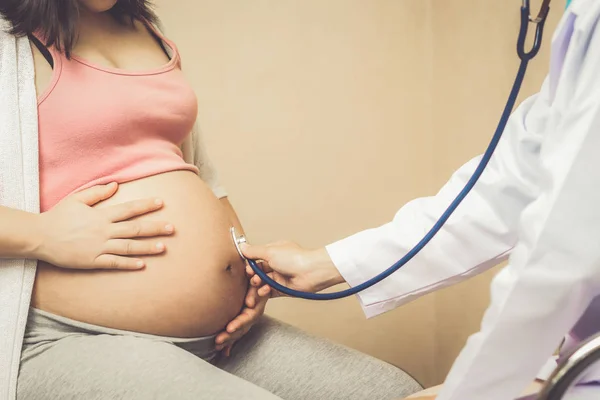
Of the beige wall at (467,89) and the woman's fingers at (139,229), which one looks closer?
the woman's fingers at (139,229)

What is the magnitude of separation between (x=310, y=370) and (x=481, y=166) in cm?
49

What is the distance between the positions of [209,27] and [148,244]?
2.70 ft

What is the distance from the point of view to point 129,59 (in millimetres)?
966

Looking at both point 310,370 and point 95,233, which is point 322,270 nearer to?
point 310,370

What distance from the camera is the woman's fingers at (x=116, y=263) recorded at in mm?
774

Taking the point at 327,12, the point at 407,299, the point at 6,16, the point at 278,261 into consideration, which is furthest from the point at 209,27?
the point at 407,299

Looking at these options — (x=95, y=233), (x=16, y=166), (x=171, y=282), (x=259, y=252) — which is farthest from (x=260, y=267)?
(x=16, y=166)

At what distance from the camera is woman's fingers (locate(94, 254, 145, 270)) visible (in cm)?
77

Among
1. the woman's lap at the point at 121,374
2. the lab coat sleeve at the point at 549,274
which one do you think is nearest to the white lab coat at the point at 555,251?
the lab coat sleeve at the point at 549,274

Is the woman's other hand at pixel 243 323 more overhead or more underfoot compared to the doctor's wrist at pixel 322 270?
more underfoot

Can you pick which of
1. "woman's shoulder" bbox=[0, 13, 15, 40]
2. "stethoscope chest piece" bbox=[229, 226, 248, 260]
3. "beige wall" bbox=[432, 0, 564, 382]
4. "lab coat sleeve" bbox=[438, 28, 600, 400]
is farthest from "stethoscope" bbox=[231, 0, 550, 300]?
"beige wall" bbox=[432, 0, 564, 382]

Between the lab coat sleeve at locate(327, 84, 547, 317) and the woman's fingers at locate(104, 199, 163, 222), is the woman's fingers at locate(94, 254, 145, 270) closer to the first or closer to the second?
the woman's fingers at locate(104, 199, 163, 222)

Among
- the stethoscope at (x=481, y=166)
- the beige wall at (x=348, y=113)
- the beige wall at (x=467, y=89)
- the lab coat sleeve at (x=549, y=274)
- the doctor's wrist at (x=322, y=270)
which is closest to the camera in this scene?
the lab coat sleeve at (x=549, y=274)

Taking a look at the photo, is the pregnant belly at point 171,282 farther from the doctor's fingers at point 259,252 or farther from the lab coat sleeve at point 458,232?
the lab coat sleeve at point 458,232
